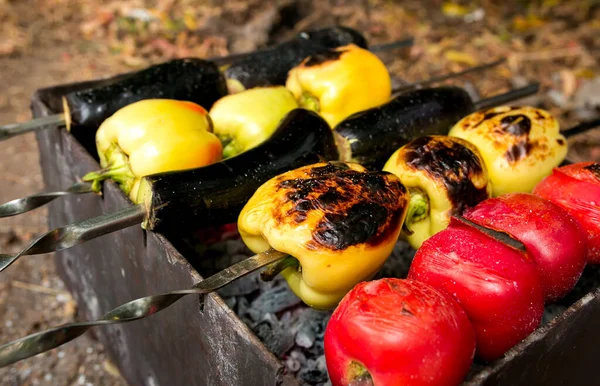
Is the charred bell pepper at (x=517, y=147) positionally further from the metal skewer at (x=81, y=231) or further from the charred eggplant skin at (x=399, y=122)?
the metal skewer at (x=81, y=231)

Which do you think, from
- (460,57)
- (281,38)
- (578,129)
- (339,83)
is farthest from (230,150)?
(460,57)

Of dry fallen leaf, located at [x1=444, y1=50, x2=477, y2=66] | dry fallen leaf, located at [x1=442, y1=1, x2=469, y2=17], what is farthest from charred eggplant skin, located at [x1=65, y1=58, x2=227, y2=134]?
dry fallen leaf, located at [x1=442, y1=1, x2=469, y2=17]

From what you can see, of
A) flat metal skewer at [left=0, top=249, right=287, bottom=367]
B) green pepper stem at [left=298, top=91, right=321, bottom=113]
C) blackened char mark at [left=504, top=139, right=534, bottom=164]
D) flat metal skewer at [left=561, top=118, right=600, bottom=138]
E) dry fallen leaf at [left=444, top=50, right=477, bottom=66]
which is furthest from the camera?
dry fallen leaf at [left=444, top=50, right=477, bottom=66]

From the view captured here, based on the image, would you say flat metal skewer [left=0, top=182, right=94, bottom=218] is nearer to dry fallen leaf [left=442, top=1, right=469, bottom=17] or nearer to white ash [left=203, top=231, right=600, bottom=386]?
white ash [left=203, top=231, right=600, bottom=386]

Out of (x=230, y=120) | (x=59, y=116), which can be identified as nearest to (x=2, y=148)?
(x=59, y=116)

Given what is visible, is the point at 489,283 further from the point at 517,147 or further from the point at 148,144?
the point at 148,144

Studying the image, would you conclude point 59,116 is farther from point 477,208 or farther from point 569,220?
point 569,220

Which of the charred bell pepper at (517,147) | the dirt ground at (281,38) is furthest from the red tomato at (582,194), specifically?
the dirt ground at (281,38)
